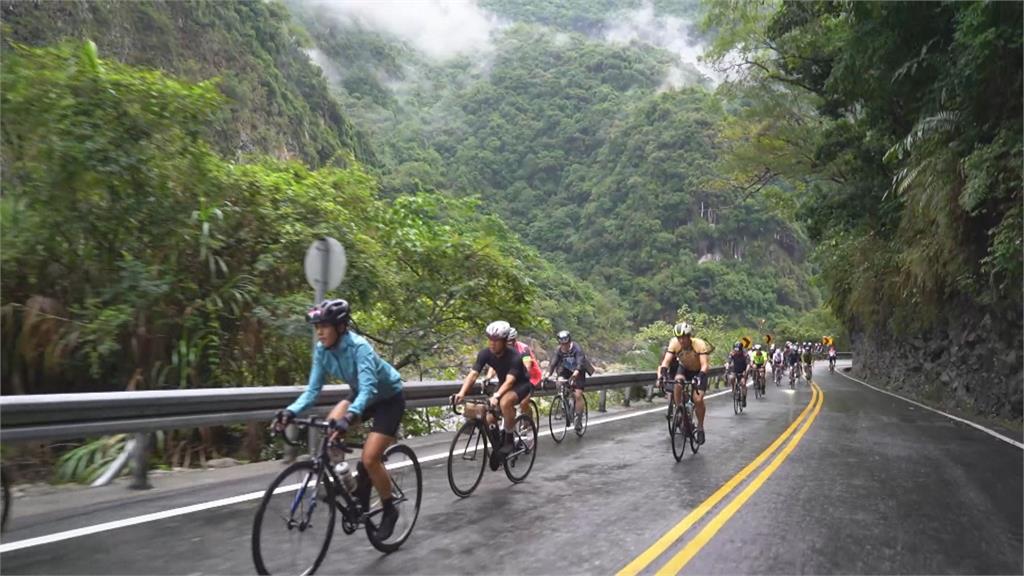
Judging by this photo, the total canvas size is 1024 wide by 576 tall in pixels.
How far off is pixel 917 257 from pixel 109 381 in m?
16.3

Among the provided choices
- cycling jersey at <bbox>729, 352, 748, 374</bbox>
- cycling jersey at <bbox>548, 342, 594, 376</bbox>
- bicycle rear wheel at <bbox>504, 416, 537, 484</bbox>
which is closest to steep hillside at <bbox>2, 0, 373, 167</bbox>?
cycling jersey at <bbox>548, 342, 594, 376</bbox>

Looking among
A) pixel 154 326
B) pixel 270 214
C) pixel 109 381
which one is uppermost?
pixel 270 214

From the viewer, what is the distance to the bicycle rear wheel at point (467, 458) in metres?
6.89

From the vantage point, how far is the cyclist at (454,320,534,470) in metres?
7.38

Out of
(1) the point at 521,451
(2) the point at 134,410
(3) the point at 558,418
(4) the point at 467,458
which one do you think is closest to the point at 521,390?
(1) the point at 521,451

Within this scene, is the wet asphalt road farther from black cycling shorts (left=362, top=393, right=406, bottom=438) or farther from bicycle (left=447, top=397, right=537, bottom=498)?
black cycling shorts (left=362, top=393, right=406, bottom=438)

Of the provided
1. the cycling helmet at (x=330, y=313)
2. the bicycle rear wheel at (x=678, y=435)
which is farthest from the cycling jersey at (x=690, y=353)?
the cycling helmet at (x=330, y=313)

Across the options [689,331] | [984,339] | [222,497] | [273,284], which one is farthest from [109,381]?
[984,339]

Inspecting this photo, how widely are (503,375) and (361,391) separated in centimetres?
330

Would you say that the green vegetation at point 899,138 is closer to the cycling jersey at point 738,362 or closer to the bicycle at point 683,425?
the cycling jersey at point 738,362

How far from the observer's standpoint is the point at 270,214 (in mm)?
10523

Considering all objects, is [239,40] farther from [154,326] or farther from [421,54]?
[421,54]

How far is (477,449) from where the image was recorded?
735cm

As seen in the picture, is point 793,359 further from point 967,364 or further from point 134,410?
point 134,410
